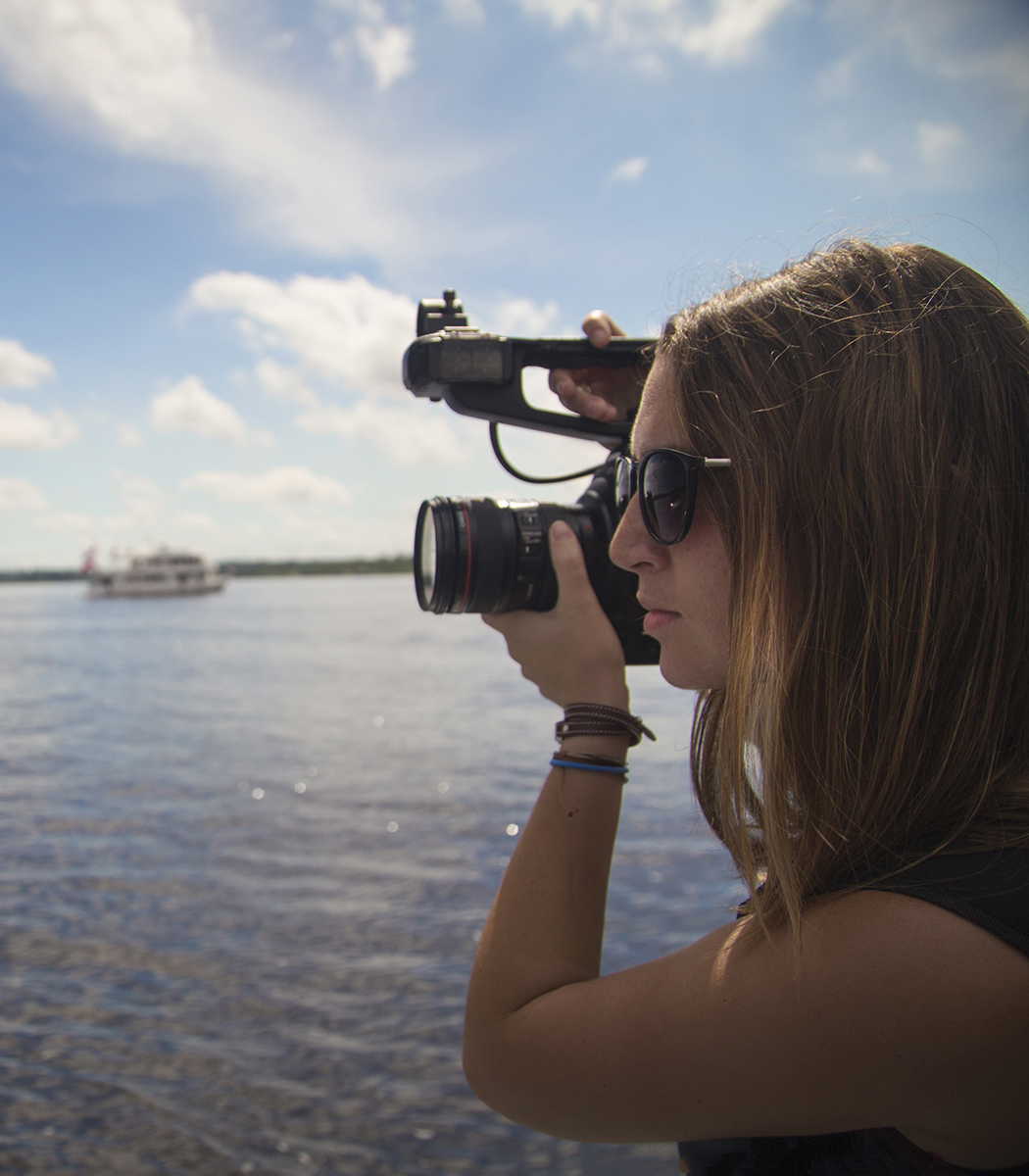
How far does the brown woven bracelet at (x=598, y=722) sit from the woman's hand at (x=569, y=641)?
0.4 inches

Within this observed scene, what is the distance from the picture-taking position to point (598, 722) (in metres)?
1.02

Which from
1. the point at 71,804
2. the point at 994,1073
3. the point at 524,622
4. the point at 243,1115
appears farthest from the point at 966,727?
the point at 71,804

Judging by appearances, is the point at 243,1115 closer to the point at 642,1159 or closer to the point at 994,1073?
the point at 642,1159

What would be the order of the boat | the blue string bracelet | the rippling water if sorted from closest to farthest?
the blue string bracelet, the rippling water, the boat

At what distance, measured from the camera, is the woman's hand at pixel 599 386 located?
141cm

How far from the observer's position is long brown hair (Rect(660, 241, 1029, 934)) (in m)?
0.73

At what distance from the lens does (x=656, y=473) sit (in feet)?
2.95

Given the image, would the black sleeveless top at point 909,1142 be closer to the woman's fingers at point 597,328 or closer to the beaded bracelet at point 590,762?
the beaded bracelet at point 590,762

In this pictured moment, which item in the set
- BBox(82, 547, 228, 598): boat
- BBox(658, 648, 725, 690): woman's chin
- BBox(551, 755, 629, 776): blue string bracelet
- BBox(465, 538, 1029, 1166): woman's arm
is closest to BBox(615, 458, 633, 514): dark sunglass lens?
BBox(658, 648, 725, 690): woman's chin

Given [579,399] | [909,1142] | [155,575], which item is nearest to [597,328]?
[579,399]

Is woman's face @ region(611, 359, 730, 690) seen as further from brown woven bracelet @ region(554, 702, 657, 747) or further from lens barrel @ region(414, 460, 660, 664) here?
lens barrel @ region(414, 460, 660, 664)

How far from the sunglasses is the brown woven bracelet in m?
0.23

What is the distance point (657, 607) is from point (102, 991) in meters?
3.47

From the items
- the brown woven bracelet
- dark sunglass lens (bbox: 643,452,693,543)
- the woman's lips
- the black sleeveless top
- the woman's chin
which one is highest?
dark sunglass lens (bbox: 643,452,693,543)
